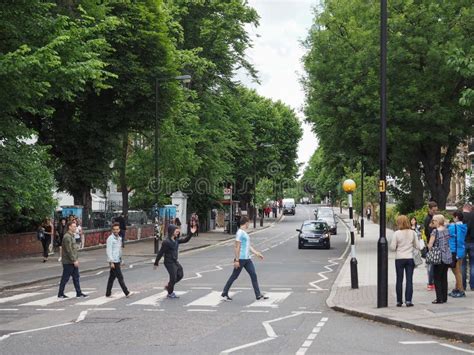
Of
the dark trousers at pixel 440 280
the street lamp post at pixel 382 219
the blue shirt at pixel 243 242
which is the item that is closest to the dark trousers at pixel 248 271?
the blue shirt at pixel 243 242

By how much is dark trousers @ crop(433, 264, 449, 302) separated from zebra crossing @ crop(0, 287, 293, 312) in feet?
10.9

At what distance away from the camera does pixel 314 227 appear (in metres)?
39.8

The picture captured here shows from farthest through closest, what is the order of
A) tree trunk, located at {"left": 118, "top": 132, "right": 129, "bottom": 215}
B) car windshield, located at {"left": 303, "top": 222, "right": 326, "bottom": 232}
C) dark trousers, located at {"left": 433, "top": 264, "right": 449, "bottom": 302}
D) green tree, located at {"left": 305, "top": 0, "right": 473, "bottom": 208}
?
tree trunk, located at {"left": 118, "top": 132, "right": 129, "bottom": 215}, car windshield, located at {"left": 303, "top": 222, "right": 326, "bottom": 232}, green tree, located at {"left": 305, "top": 0, "right": 473, "bottom": 208}, dark trousers, located at {"left": 433, "top": 264, "right": 449, "bottom": 302}

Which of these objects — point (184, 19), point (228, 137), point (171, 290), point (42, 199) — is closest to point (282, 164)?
point (228, 137)

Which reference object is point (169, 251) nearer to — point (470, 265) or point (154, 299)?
point (154, 299)

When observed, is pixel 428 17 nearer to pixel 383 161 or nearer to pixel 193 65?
pixel 193 65

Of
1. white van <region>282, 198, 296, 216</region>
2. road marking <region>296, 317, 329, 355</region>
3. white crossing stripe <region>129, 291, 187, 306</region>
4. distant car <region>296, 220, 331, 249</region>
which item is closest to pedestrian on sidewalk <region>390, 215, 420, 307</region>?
road marking <region>296, 317, 329, 355</region>

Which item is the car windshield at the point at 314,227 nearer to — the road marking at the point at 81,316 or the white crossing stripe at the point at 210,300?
the white crossing stripe at the point at 210,300

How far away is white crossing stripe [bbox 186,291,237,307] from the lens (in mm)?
15086

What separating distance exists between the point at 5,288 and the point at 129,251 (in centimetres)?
1668

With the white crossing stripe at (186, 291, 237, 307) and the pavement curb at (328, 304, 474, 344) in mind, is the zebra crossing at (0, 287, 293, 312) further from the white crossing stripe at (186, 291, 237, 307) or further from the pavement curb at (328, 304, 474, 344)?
the pavement curb at (328, 304, 474, 344)

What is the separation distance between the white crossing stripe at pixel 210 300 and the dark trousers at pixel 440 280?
14.9ft

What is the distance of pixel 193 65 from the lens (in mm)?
42531

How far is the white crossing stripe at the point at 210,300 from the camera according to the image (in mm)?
15086
